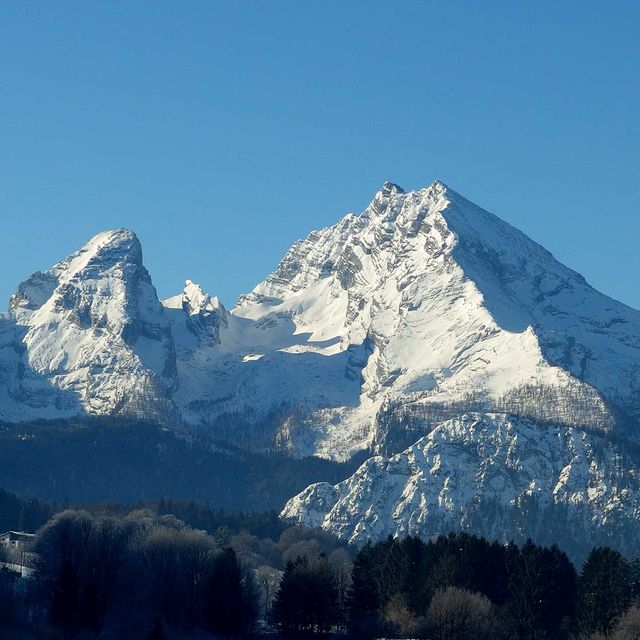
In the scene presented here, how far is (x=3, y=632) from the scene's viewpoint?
19600 cm

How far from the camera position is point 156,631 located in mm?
199000

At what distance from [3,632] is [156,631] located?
14.4 m
